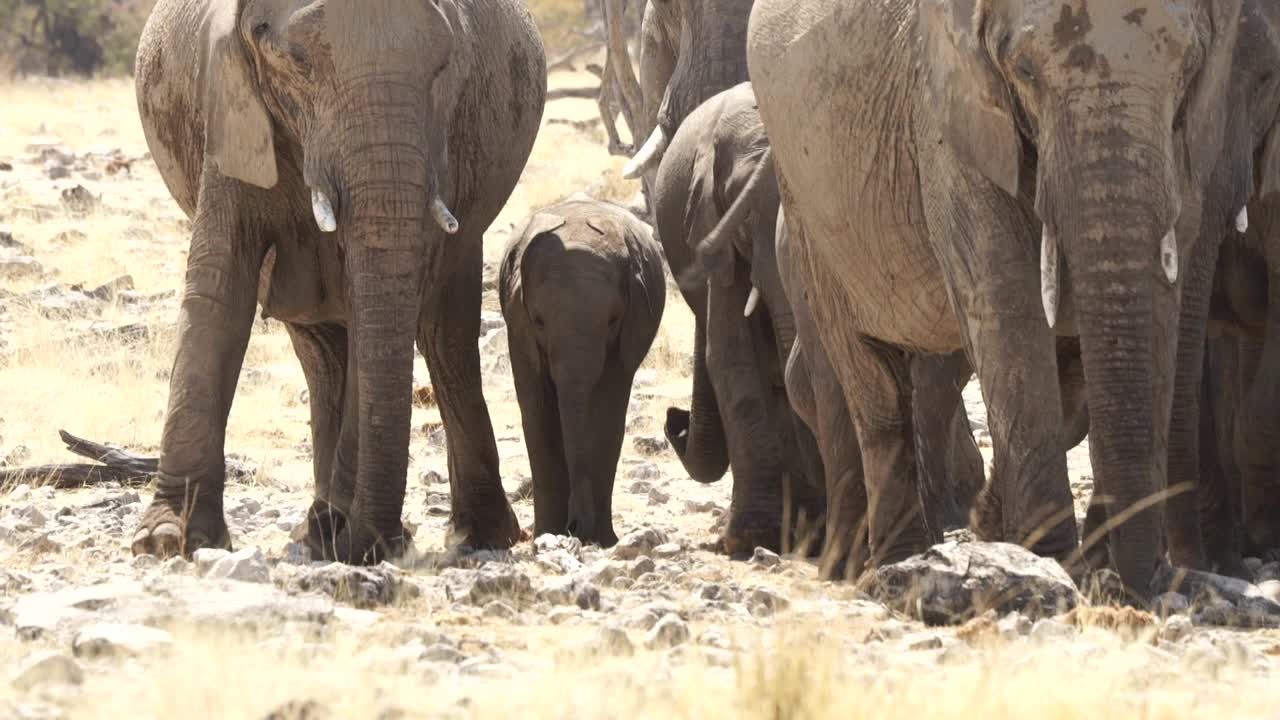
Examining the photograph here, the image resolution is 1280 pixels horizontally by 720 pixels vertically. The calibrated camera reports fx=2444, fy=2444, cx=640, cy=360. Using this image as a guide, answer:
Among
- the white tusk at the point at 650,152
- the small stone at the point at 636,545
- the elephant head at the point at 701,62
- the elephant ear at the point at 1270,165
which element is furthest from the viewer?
the elephant head at the point at 701,62

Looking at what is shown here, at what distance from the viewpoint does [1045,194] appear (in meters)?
7.10

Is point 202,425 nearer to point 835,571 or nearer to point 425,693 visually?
point 835,571

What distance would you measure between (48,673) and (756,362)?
20.2ft

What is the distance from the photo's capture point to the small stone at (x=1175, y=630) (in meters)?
6.56

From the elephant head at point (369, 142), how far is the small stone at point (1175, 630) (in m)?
3.11

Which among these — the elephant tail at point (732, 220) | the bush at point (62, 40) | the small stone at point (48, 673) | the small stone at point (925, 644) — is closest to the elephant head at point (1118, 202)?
the small stone at point (925, 644)

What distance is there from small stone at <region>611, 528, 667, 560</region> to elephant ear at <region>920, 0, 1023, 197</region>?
7.23ft

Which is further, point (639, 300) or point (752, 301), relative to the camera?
point (639, 300)

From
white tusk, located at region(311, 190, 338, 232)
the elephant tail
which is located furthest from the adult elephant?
white tusk, located at region(311, 190, 338, 232)

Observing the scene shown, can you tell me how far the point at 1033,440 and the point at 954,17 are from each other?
1317 mm

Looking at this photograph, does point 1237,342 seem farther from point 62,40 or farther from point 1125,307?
point 62,40

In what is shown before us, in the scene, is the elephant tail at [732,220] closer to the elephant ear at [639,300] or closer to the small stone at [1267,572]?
the elephant ear at [639,300]

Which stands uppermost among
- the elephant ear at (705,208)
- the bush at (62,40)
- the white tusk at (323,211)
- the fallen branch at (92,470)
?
the bush at (62,40)

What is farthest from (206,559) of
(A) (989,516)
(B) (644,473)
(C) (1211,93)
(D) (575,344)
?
(B) (644,473)
